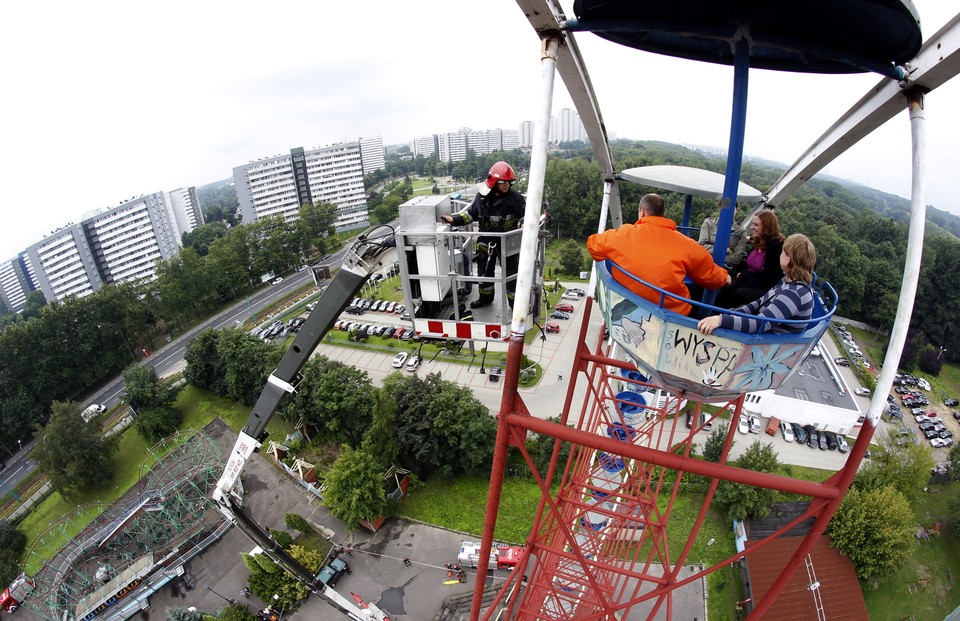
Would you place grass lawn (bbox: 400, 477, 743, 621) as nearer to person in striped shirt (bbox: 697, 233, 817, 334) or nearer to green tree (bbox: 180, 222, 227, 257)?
person in striped shirt (bbox: 697, 233, 817, 334)

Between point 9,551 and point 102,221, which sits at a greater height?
point 102,221

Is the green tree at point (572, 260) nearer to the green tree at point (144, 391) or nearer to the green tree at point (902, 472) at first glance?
the green tree at point (902, 472)

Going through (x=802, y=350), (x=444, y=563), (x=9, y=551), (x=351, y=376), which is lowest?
(x=9, y=551)

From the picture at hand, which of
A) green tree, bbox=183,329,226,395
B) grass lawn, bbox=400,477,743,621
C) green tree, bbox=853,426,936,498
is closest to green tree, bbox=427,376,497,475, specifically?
grass lawn, bbox=400,477,743,621

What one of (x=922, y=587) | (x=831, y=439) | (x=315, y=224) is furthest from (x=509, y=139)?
(x=922, y=587)

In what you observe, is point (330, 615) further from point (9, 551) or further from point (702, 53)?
point (702, 53)

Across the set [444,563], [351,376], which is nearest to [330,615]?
[444,563]

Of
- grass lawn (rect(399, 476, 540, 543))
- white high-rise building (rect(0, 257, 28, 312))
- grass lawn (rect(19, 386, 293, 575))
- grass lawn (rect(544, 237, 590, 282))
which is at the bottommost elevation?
white high-rise building (rect(0, 257, 28, 312))
